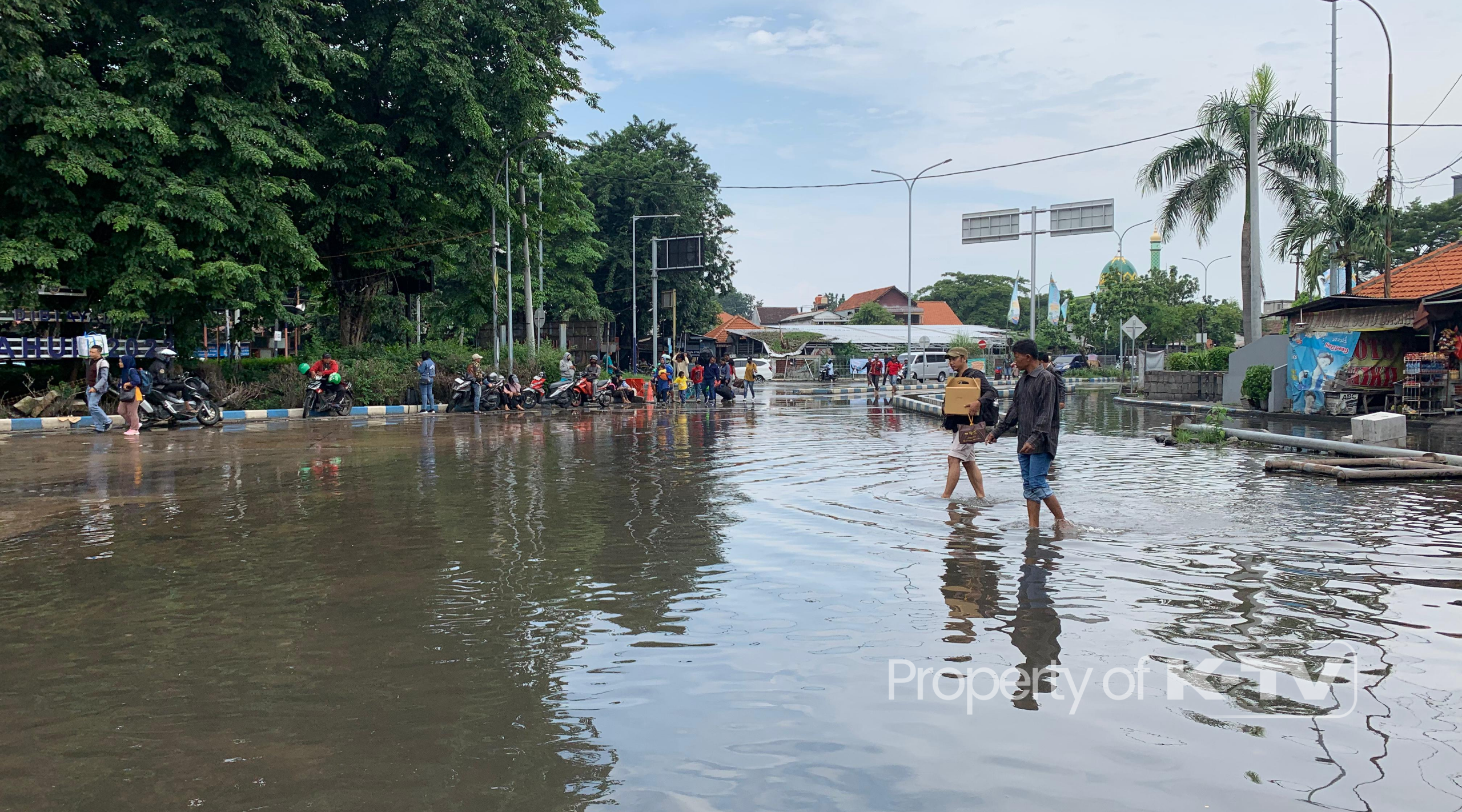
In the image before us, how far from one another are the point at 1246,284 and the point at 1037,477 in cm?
2500

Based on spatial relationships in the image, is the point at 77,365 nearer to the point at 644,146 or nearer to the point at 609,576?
the point at 609,576

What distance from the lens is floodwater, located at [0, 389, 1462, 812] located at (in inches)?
145

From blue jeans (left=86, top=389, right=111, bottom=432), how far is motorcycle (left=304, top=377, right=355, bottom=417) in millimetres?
5468

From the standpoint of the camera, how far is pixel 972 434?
10.1 meters

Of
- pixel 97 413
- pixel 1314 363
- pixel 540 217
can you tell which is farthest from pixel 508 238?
pixel 1314 363

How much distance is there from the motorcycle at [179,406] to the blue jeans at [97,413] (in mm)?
473

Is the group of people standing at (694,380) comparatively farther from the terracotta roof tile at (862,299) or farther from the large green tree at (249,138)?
the terracotta roof tile at (862,299)

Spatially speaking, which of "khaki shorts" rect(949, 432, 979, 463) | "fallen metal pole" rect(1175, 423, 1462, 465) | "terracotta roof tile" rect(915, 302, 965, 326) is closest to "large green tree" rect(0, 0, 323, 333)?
"khaki shorts" rect(949, 432, 979, 463)

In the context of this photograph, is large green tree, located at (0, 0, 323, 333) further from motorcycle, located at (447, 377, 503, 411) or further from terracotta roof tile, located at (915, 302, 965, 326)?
terracotta roof tile, located at (915, 302, 965, 326)

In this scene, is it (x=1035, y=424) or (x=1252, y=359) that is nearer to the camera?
(x=1035, y=424)

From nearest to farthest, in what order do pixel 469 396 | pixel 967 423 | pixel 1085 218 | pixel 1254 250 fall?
pixel 967 423 → pixel 1254 250 → pixel 469 396 → pixel 1085 218

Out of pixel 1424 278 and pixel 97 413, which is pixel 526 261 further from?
pixel 1424 278

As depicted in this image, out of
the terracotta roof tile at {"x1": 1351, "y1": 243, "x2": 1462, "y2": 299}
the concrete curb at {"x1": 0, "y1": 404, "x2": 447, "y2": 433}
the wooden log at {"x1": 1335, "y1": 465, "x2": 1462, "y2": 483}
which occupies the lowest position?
the wooden log at {"x1": 1335, "y1": 465, "x2": 1462, "y2": 483}

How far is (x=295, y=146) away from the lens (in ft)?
88.2
